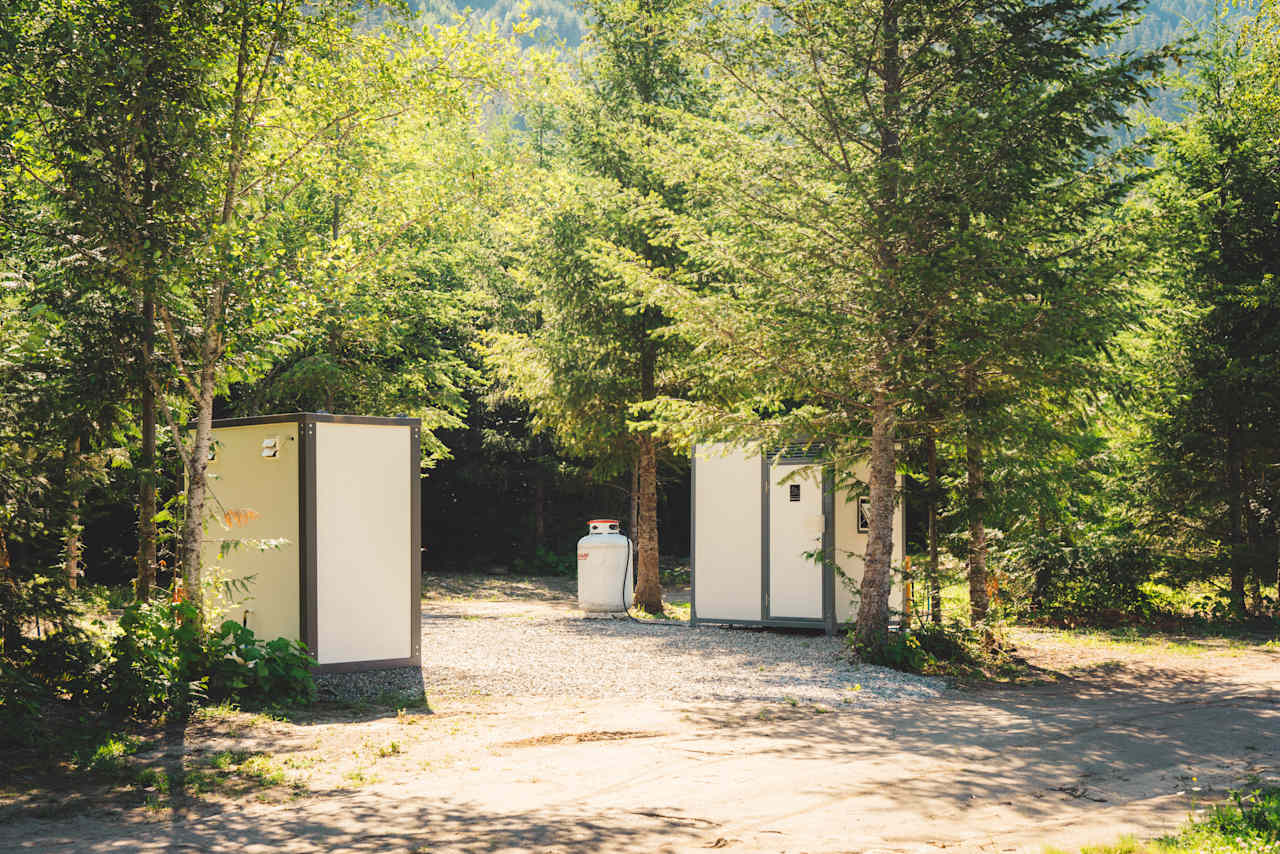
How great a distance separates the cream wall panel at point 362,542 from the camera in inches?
365

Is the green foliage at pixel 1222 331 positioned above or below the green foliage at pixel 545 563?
above

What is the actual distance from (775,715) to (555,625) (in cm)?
648

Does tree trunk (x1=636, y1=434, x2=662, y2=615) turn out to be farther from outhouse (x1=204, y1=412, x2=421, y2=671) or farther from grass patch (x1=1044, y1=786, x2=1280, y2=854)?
grass patch (x1=1044, y1=786, x2=1280, y2=854)

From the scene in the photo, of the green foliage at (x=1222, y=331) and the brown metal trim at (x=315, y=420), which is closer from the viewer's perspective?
the brown metal trim at (x=315, y=420)

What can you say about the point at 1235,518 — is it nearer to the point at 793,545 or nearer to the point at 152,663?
the point at 793,545

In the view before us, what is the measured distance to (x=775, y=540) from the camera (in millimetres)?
13258

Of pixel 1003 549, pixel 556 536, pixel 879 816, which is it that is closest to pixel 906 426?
pixel 1003 549

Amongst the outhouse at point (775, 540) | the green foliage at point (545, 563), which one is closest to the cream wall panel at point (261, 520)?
the outhouse at point (775, 540)

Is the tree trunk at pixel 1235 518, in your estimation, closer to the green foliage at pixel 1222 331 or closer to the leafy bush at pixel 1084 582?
the green foliage at pixel 1222 331

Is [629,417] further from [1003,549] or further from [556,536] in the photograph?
[556,536]

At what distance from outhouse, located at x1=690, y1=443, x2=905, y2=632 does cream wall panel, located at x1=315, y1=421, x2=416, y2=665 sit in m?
3.96

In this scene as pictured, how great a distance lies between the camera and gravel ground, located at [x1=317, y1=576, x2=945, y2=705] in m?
9.09

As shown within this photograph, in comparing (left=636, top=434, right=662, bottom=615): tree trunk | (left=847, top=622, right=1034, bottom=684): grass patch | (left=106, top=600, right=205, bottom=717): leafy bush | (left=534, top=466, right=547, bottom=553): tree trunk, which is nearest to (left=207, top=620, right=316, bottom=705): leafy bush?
(left=106, top=600, right=205, bottom=717): leafy bush

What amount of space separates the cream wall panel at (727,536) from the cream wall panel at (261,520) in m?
5.45
